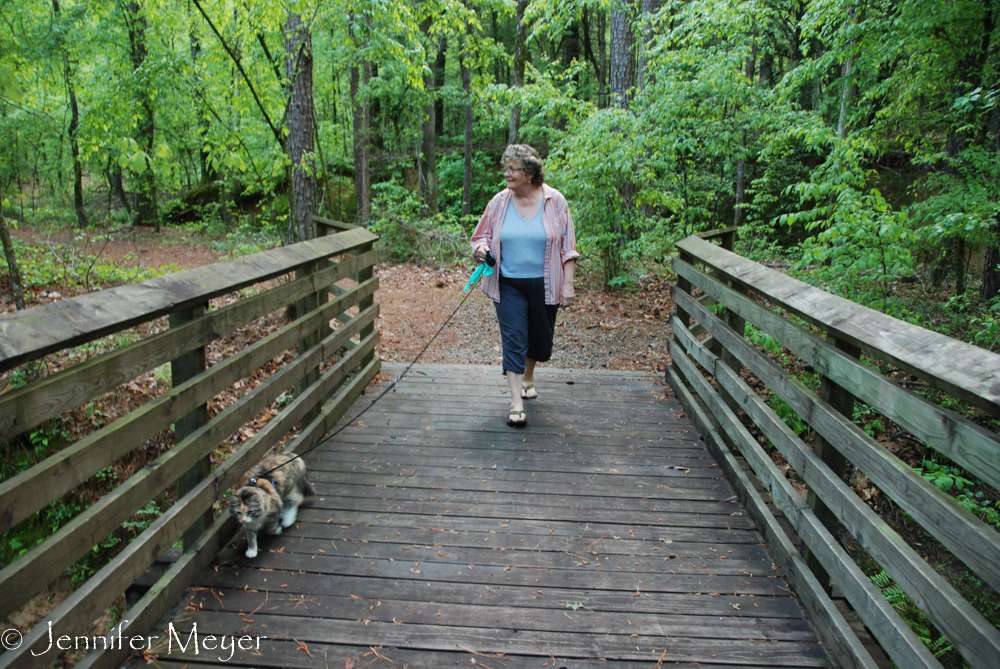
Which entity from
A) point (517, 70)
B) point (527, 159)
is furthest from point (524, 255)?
point (517, 70)

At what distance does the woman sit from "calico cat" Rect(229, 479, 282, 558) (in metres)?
2.12

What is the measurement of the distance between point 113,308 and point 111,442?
50cm

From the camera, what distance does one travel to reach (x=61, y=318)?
2.11 metres

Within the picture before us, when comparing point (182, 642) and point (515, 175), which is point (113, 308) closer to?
point (182, 642)

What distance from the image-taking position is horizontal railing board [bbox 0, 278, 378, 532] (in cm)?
188

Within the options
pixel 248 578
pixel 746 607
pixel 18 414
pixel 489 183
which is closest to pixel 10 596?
pixel 18 414

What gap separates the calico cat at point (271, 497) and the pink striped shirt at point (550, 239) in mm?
1905

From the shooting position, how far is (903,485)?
208cm

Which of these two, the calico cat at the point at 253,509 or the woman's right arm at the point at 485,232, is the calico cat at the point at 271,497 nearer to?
the calico cat at the point at 253,509

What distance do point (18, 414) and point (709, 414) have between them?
4.29m

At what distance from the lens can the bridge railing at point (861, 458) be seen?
173 cm

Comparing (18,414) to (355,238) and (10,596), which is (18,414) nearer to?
(10,596)

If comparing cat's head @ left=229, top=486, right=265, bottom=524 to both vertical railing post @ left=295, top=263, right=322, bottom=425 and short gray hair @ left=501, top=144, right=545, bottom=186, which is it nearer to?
vertical railing post @ left=295, top=263, right=322, bottom=425

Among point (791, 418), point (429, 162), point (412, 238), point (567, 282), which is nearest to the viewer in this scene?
point (567, 282)
